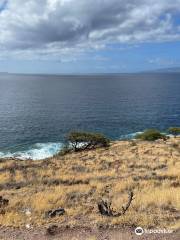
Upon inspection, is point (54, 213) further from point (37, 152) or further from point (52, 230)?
point (37, 152)

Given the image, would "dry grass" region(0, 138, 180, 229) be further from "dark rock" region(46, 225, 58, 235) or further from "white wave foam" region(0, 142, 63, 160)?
"white wave foam" region(0, 142, 63, 160)

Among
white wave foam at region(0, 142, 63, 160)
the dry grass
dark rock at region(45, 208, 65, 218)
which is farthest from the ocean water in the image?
dark rock at region(45, 208, 65, 218)

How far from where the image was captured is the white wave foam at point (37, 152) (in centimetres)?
5431

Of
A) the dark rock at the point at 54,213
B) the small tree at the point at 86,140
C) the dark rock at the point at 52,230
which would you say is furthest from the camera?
the small tree at the point at 86,140

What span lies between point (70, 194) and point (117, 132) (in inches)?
2371

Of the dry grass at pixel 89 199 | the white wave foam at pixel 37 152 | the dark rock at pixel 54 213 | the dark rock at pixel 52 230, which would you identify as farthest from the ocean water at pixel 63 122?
the dark rock at pixel 52 230

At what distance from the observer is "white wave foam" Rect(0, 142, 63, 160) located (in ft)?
178

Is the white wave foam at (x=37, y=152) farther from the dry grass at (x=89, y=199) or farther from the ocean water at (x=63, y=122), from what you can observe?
the dry grass at (x=89, y=199)

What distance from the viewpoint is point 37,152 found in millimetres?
57781

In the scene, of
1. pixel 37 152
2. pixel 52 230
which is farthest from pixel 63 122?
pixel 52 230

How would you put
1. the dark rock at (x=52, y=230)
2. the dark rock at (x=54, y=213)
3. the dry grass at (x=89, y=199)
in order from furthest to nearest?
the dark rock at (x=54, y=213), the dry grass at (x=89, y=199), the dark rock at (x=52, y=230)

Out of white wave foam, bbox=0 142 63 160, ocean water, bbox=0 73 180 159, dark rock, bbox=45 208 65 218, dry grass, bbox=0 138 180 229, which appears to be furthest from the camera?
ocean water, bbox=0 73 180 159

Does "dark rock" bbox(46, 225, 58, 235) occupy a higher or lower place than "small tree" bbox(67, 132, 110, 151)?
higher

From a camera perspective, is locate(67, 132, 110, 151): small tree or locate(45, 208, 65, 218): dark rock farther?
locate(67, 132, 110, 151): small tree
